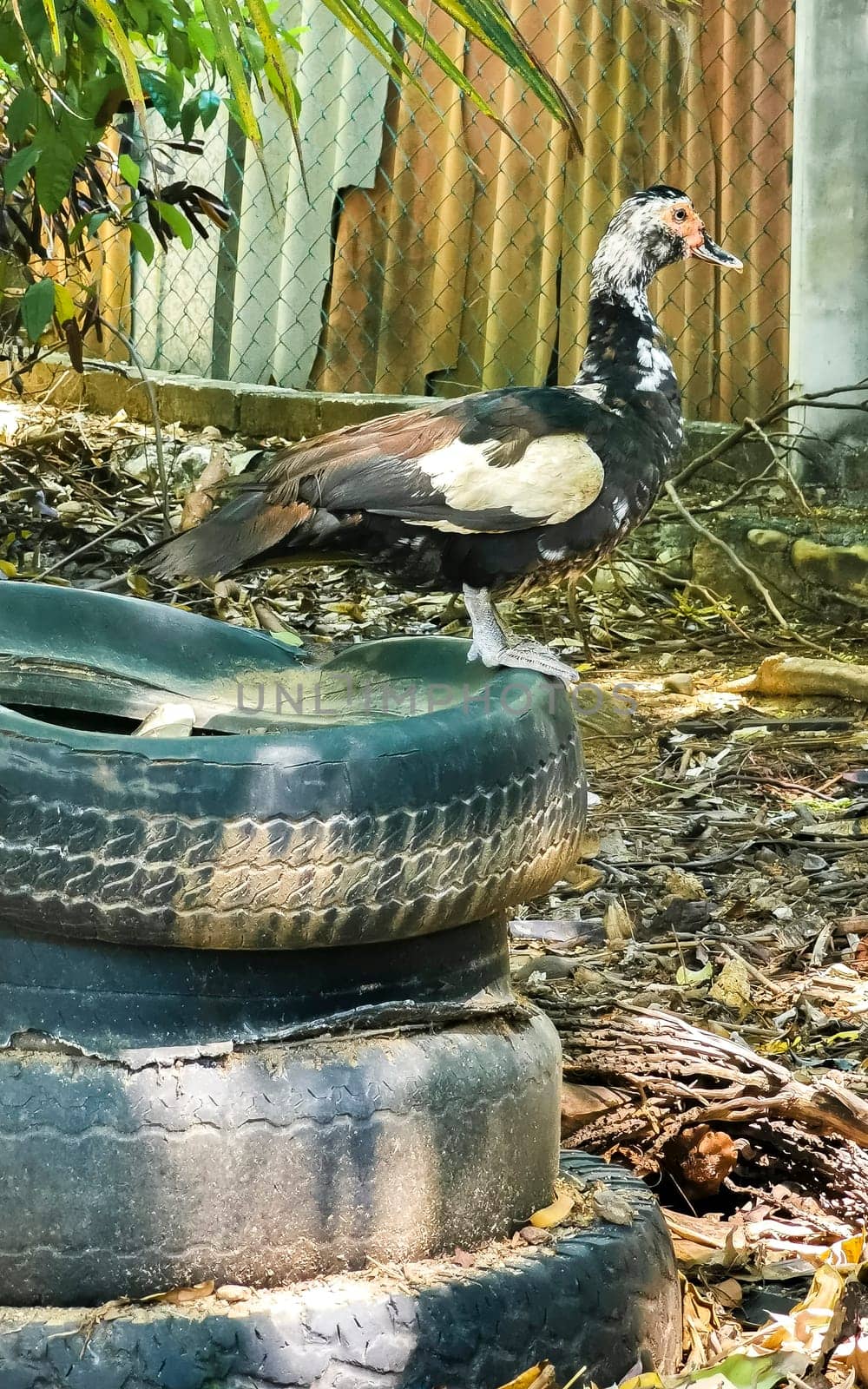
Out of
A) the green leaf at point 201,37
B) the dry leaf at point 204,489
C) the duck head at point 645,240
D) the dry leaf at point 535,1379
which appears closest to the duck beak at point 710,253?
the duck head at point 645,240

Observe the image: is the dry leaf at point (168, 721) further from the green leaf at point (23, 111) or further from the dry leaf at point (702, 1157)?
the green leaf at point (23, 111)

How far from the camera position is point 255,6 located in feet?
5.42

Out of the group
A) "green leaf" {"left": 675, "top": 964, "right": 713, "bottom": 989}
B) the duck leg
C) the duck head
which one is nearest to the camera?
the duck leg

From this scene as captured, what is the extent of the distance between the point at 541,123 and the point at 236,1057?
5.84m

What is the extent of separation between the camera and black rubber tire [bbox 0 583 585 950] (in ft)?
5.32

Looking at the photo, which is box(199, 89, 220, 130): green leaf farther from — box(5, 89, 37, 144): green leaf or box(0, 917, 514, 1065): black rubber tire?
box(0, 917, 514, 1065): black rubber tire

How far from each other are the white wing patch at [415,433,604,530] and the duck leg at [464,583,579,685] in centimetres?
18

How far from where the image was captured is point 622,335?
11.2 feet

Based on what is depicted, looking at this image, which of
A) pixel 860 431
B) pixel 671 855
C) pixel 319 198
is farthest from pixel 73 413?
pixel 671 855

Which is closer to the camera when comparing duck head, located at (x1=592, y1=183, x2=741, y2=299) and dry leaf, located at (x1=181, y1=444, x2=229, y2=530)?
duck head, located at (x1=592, y1=183, x2=741, y2=299)

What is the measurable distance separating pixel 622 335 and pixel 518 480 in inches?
27.1

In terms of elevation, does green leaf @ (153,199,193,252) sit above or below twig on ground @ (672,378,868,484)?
above

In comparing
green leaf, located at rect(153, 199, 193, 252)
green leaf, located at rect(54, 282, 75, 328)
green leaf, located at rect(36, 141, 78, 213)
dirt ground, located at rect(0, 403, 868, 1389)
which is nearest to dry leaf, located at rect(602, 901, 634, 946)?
dirt ground, located at rect(0, 403, 868, 1389)

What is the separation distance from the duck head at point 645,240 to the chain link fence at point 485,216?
2.81m
